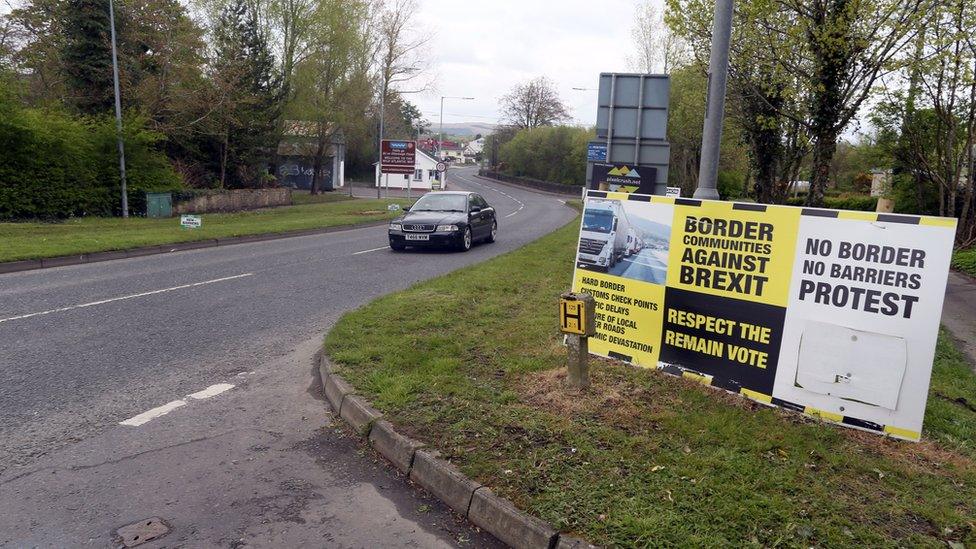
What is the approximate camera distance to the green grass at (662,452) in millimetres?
3422

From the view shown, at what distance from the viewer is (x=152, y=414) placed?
16.9 ft

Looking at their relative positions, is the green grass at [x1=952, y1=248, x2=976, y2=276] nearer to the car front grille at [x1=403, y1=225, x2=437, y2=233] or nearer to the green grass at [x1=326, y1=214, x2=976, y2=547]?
the green grass at [x1=326, y1=214, x2=976, y2=547]

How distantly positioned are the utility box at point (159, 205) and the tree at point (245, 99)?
576 centimetres

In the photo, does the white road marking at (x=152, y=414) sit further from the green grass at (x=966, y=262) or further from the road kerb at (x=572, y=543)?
the green grass at (x=966, y=262)

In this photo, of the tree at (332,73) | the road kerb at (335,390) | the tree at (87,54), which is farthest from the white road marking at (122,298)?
the tree at (332,73)

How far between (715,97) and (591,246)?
1968mm

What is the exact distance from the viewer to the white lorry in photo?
19.5 feet

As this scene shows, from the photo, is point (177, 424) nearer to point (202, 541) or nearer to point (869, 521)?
point (202, 541)

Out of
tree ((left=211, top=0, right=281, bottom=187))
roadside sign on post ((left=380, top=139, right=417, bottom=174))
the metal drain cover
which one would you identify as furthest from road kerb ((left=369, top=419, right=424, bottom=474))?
roadside sign on post ((left=380, top=139, right=417, bottom=174))

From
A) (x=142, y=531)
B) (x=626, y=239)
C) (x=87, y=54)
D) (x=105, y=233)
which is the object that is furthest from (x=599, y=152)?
(x=87, y=54)

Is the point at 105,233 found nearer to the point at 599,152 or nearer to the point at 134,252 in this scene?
the point at 134,252

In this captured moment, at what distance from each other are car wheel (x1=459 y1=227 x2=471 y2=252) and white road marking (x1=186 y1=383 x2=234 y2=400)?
10.4 m

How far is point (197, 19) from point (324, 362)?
112 ft

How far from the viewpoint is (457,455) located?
13.7ft
